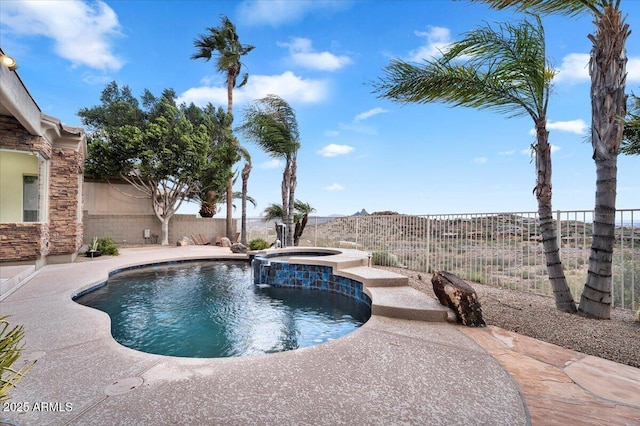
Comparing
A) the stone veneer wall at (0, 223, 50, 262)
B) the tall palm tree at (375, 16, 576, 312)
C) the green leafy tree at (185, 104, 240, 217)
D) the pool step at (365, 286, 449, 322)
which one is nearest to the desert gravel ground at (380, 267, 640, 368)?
the tall palm tree at (375, 16, 576, 312)

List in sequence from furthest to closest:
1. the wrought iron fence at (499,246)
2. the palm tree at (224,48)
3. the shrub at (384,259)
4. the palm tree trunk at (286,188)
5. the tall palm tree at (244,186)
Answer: the palm tree at (224,48) → the tall palm tree at (244,186) → the palm tree trunk at (286,188) → the shrub at (384,259) → the wrought iron fence at (499,246)

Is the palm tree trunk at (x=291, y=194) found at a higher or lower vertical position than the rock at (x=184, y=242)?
higher

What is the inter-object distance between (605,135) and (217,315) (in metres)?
6.04

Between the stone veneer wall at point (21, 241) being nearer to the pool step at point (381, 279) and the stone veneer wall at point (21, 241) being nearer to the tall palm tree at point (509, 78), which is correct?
the pool step at point (381, 279)

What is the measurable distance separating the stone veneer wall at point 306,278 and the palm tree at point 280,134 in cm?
446

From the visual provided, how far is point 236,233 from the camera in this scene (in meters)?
17.3

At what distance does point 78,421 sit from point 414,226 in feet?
24.7

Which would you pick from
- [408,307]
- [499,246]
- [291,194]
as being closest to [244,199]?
[291,194]

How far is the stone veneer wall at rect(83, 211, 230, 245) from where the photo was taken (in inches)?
593

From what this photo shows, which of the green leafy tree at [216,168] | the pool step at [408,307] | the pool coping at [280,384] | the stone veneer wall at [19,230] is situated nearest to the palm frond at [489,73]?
the pool step at [408,307]

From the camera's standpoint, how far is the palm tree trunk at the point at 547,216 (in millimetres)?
4406

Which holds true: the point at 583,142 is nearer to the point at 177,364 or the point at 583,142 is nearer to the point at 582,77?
the point at 582,77

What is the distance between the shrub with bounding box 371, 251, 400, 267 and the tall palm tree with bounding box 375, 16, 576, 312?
14.4ft

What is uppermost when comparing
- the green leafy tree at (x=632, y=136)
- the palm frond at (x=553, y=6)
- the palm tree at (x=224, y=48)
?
the palm tree at (x=224, y=48)
